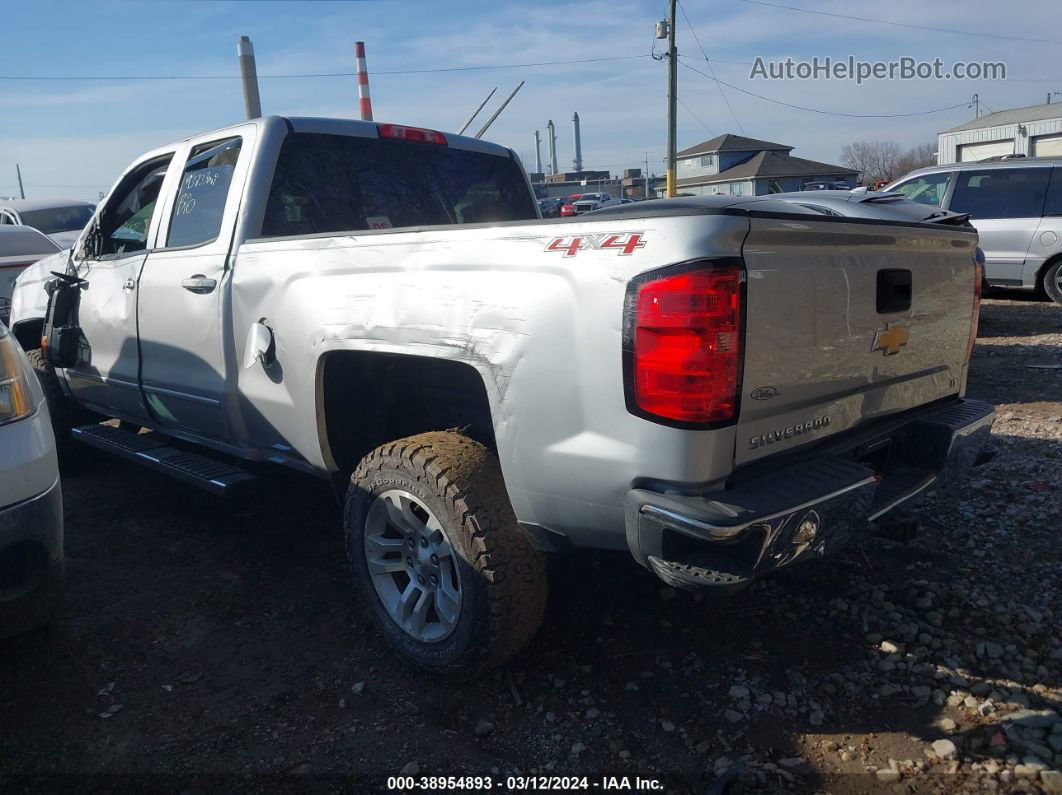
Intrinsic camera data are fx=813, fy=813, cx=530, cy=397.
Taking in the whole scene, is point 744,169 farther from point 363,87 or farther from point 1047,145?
point 363,87

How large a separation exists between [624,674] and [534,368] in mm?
1227

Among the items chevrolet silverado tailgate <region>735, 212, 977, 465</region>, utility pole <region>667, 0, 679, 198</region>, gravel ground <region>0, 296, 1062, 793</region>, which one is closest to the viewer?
chevrolet silverado tailgate <region>735, 212, 977, 465</region>

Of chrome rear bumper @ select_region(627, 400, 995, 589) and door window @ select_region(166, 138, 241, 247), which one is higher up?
door window @ select_region(166, 138, 241, 247)

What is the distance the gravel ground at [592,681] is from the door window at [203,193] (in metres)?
1.59

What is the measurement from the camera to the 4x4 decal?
2.19 meters

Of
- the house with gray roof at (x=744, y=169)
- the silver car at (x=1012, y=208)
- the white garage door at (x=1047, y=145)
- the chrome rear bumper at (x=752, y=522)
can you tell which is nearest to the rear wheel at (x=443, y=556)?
the chrome rear bumper at (x=752, y=522)

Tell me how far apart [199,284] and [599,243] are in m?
2.16

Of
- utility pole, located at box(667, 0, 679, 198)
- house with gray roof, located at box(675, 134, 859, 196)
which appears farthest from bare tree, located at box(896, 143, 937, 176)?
utility pole, located at box(667, 0, 679, 198)

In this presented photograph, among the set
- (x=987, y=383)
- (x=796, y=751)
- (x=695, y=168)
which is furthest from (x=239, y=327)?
(x=695, y=168)

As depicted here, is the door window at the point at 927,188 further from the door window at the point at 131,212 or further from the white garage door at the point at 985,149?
the white garage door at the point at 985,149

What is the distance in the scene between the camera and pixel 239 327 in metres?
3.46

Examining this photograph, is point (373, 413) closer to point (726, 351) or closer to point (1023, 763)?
point (726, 351)

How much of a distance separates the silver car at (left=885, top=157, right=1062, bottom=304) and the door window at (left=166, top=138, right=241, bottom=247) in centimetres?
918

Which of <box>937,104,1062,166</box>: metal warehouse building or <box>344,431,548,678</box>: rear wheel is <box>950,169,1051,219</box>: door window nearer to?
<box>344,431,548,678</box>: rear wheel
